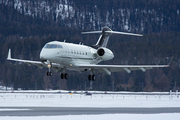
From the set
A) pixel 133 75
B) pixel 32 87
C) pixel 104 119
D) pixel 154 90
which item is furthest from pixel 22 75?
pixel 104 119

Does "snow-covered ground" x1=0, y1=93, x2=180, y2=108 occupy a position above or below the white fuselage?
below

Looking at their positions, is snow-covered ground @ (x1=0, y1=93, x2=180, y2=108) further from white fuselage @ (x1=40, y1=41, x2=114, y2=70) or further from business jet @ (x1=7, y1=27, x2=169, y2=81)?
white fuselage @ (x1=40, y1=41, x2=114, y2=70)

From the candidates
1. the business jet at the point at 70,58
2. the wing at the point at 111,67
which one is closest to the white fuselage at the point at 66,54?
the business jet at the point at 70,58

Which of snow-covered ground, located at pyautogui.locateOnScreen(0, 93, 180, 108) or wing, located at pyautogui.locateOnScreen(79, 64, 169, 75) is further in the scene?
snow-covered ground, located at pyautogui.locateOnScreen(0, 93, 180, 108)

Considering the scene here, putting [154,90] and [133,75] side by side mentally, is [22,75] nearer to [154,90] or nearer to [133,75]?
[133,75]

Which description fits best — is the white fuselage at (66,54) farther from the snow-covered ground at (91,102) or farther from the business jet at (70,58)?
the snow-covered ground at (91,102)

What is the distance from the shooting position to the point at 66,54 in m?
37.3

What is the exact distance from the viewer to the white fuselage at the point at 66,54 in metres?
36.0

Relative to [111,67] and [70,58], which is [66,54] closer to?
[70,58]

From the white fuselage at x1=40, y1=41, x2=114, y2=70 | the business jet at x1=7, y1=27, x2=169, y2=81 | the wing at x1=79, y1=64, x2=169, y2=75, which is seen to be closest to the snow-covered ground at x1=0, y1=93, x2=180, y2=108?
the wing at x1=79, y1=64, x2=169, y2=75

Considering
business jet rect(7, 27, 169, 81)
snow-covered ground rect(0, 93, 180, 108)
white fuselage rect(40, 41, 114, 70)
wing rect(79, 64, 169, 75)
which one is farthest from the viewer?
snow-covered ground rect(0, 93, 180, 108)

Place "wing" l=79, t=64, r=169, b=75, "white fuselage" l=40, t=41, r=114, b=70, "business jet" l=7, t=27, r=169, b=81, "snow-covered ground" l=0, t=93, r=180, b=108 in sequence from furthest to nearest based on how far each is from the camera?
"snow-covered ground" l=0, t=93, r=180, b=108 → "wing" l=79, t=64, r=169, b=75 → "business jet" l=7, t=27, r=169, b=81 → "white fuselage" l=40, t=41, r=114, b=70

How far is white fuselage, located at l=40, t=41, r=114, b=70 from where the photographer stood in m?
36.0

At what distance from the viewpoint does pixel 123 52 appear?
156000 millimetres
